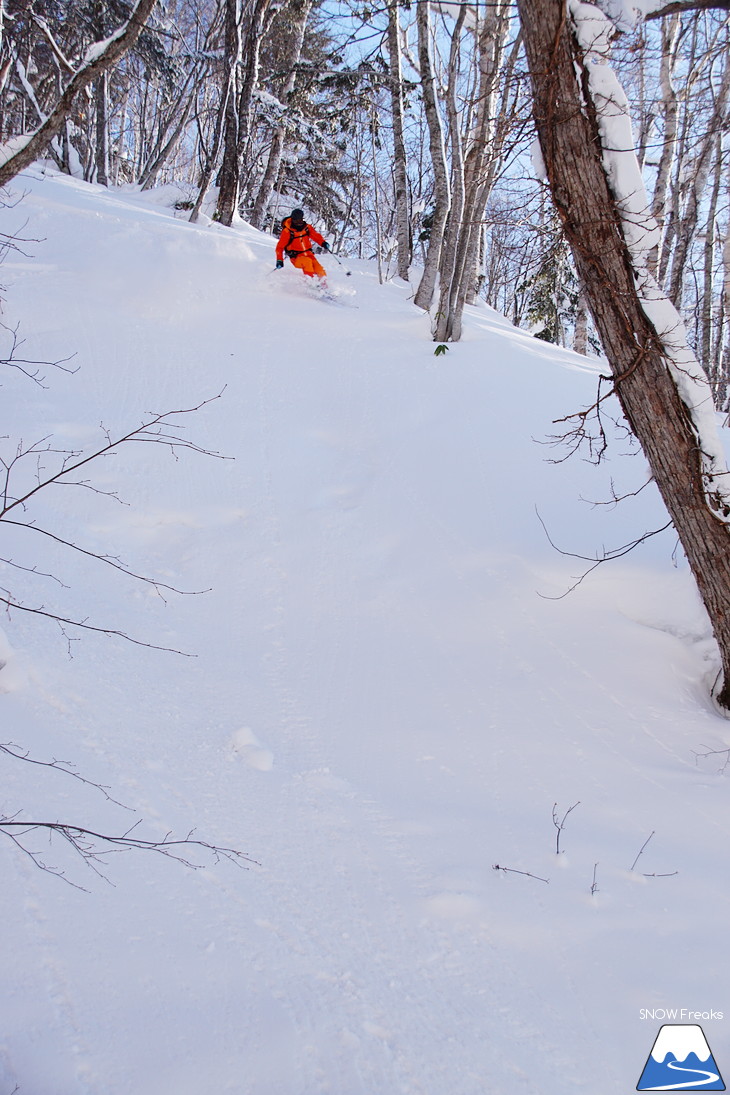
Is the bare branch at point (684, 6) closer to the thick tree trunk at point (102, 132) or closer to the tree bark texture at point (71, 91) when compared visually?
the tree bark texture at point (71, 91)

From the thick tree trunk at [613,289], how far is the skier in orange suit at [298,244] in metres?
7.56

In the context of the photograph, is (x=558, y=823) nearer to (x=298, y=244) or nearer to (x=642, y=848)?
(x=642, y=848)

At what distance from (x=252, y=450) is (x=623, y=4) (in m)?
4.57

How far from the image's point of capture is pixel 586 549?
513 centimetres

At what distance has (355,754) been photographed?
134 inches

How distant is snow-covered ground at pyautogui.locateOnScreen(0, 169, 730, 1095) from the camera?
1.98 meters

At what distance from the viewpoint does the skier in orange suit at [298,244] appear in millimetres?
10055

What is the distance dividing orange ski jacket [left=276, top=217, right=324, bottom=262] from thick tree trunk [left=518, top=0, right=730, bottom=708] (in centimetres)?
758

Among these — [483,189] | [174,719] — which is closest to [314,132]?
[483,189]

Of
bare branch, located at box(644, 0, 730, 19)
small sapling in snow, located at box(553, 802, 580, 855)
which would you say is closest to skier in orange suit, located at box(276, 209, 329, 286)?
bare branch, located at box(644, 0, 730, 19)

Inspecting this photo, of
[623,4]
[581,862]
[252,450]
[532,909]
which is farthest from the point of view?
[252,450]

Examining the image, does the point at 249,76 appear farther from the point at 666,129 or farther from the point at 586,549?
the point at 586,549

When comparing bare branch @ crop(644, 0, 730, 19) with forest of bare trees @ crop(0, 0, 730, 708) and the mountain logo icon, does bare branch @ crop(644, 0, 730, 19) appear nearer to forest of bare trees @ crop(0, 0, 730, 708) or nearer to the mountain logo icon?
forest of bare trees @ crop(0, 0, 730, 708)

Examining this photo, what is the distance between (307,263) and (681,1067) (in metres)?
10.5
